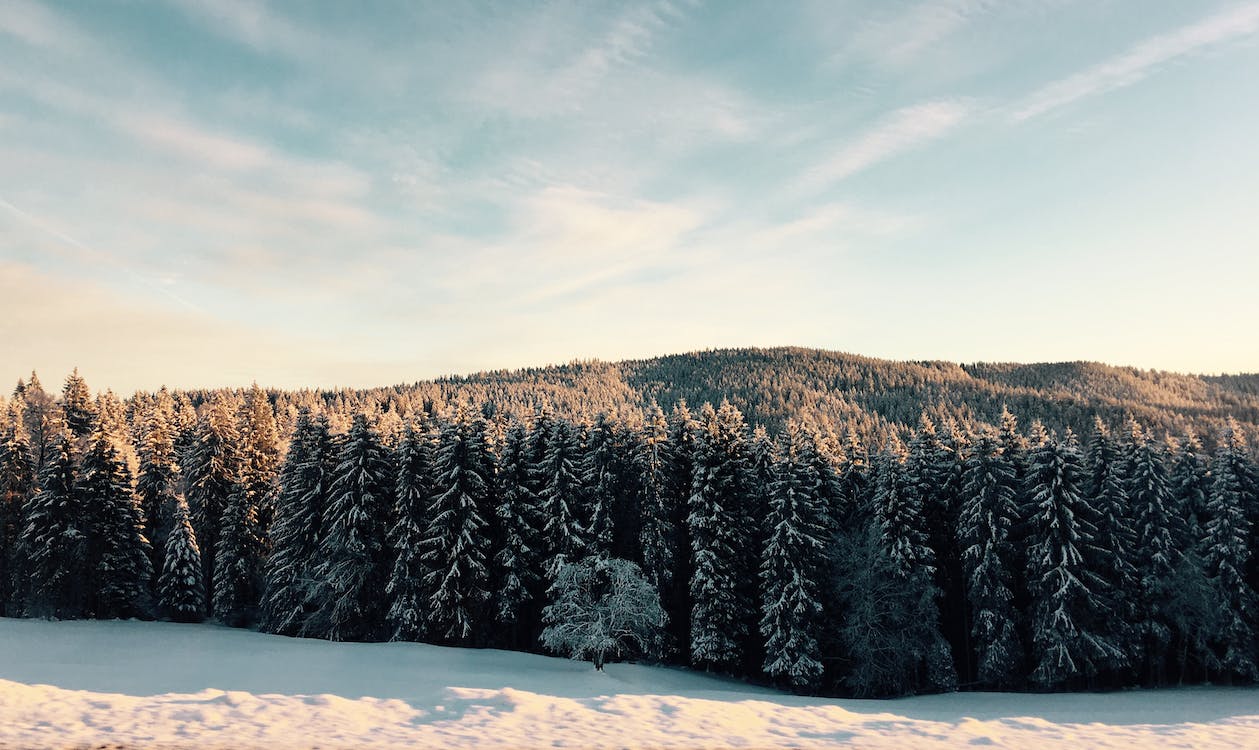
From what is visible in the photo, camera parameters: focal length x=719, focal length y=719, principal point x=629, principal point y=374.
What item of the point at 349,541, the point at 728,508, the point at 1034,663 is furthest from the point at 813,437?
the point at 349,541

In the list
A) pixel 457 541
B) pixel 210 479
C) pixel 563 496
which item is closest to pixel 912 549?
pixel 563 496

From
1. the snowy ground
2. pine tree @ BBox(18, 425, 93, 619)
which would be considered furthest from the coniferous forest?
the snowy ground

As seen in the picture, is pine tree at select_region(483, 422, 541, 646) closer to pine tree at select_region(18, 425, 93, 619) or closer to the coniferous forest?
the coniferous forest

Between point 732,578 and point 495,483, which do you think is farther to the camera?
point 495,483

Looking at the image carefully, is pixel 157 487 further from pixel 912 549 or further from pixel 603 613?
pixel 912 549

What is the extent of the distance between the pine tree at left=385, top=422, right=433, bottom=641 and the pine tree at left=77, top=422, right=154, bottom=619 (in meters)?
18.7

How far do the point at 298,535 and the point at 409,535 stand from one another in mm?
8418

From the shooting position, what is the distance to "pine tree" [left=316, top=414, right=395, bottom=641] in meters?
41.3

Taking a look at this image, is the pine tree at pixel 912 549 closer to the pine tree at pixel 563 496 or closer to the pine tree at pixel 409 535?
the pine tree at pixel 563 496

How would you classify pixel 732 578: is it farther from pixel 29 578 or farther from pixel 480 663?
pixel 29 578

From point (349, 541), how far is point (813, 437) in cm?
2878

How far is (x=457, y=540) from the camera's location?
41.3 metres

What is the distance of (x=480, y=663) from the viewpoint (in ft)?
115

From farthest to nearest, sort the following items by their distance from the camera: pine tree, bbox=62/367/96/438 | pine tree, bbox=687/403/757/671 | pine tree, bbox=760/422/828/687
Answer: pine tree, bbox=62/367/96/438
pine tree, bbox=687/403/757/671
pine tree, bbox=760/422/828/687
